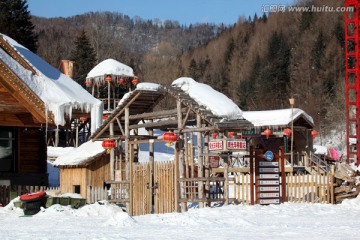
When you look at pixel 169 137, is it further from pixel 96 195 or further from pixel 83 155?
pixel 83 155

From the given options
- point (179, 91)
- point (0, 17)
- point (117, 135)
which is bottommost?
point (117, 135)

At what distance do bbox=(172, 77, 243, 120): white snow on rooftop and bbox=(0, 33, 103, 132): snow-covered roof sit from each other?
3760mm

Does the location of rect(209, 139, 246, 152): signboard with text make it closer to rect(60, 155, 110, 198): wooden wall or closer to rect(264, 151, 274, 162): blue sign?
rect(264, 151, 274, 162): blue sign

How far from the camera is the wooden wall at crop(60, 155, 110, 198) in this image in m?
30.3

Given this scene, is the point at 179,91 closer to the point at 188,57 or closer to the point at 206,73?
the point at 206,73

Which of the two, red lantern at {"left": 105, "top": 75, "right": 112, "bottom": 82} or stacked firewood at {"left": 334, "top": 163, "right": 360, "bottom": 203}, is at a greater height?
red lantern at {"left": 105, "top": 75, "right": 112, "bottom": 82}

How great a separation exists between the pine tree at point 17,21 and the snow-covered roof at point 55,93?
30.4 m

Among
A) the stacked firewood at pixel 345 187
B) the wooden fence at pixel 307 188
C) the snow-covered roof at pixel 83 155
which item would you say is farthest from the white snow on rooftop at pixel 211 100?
the snow-covered roof at pixel 83 155

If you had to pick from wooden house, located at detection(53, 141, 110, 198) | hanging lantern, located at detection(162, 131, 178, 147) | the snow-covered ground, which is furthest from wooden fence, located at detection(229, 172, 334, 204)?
wooden house, located at detection(53, 141, 110, 198)

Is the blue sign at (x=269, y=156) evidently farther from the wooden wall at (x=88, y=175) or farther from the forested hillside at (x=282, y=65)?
the forested hillside at (x=282, y=65)

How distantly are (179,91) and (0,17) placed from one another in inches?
1425

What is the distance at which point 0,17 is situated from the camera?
176 feet

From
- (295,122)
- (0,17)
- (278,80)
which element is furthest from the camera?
(278,80)

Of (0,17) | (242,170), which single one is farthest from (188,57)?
(242,170)
